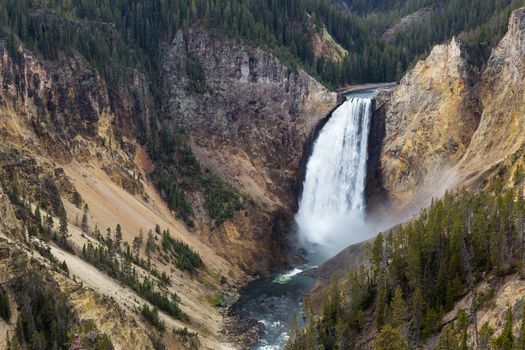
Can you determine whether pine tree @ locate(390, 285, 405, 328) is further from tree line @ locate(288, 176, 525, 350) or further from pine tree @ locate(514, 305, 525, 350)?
pine tree @ locate(514, 305, 525, 350)

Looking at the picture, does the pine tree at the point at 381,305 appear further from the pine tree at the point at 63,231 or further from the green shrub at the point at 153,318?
the pine tree at the point at 63,231

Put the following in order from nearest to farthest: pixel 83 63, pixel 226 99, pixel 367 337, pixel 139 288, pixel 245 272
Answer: pixel 367 337, pixel 139 288, pixel 245 272, pixel 83 63, pixel 226 99

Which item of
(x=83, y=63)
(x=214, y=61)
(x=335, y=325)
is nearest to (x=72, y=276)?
(x=335, y=325)

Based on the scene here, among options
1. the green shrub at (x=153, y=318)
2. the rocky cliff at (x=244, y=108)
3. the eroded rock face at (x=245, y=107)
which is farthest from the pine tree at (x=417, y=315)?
the eroded rock face at (x=245, y=107)

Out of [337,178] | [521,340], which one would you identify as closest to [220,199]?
[337,178]

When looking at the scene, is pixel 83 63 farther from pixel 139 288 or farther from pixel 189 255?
pixel 139 288

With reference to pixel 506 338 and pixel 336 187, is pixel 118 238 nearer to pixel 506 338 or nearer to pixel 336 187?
pixel 336 187
